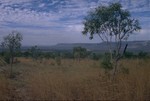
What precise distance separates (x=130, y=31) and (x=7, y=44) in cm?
1075

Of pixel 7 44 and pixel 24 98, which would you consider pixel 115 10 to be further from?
pixel 7 44

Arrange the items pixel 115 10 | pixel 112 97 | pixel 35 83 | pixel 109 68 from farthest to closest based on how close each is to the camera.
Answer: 1. pixel 109 68
2. pixel 115 10
3. pixel 35 83
4. pixel 112 97

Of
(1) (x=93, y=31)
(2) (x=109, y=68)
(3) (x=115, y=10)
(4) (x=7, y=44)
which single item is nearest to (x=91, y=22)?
(1) (x=93, y=31)

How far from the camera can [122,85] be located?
24.2 feet

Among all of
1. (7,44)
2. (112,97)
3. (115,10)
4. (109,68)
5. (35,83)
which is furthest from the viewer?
(7,44)

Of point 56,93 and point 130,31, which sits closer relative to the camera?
point 56,93

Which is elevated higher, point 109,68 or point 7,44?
point 7,44

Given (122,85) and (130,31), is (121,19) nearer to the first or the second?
(130,31)

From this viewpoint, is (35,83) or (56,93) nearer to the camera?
(56,93)

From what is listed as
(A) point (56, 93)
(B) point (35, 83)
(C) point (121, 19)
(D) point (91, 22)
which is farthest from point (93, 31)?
(A) point (56, 93)

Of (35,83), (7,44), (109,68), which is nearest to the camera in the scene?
(35,83)

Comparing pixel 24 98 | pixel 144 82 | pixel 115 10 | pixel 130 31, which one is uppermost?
pixel 115 10

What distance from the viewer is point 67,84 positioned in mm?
7723

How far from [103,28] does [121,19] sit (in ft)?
3.53
